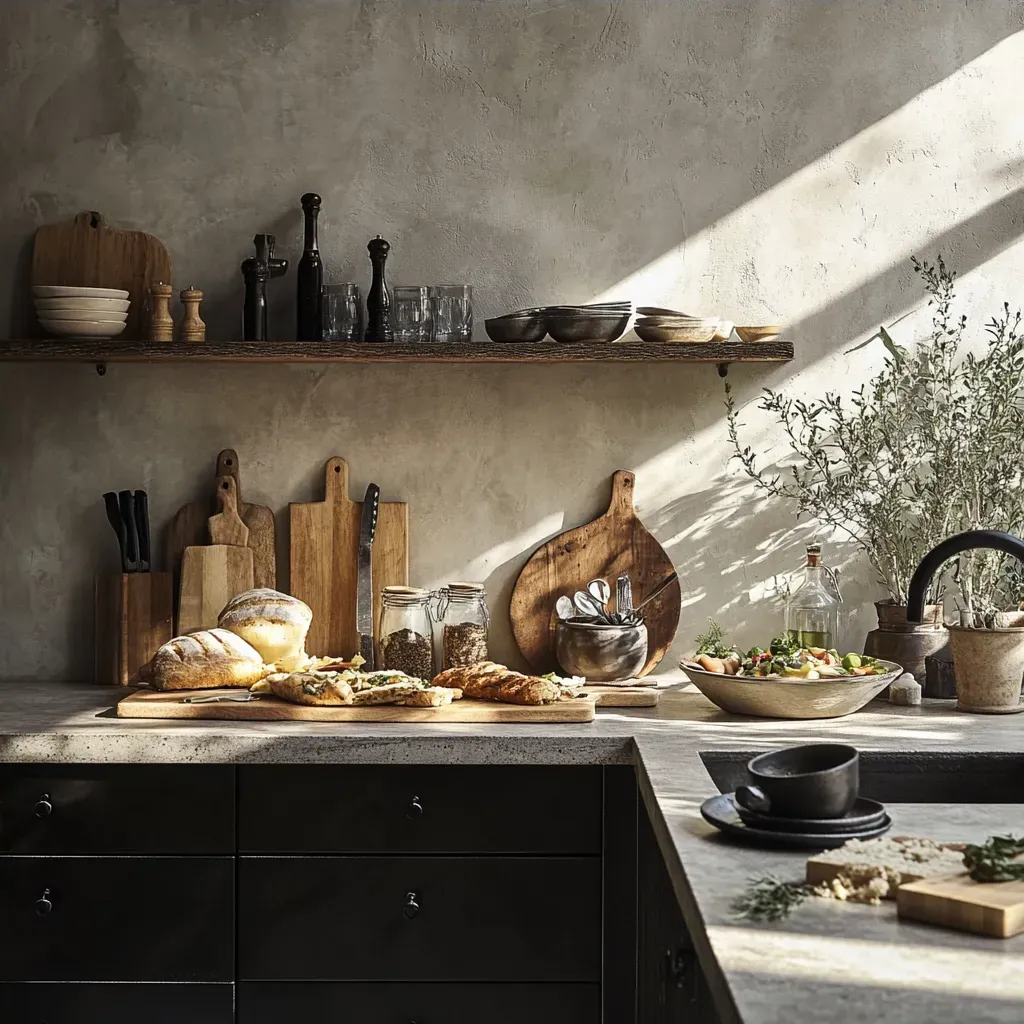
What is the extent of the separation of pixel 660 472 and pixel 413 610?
0.73 meters

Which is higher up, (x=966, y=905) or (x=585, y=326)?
(x=585, y=326)

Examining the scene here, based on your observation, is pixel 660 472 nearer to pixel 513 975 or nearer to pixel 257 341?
Result: pixel 257 341

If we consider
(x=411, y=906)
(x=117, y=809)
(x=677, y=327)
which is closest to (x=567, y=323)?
(x=677, y=327)

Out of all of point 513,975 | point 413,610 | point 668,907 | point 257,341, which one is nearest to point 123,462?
point 257,341

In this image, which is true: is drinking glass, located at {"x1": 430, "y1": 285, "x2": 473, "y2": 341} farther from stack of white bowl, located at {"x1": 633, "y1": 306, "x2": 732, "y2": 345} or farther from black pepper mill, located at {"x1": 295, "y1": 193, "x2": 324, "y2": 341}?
stack of white bowl, located at {"x1": 633, "y1": 306, "x2": 732, "y2": 345}

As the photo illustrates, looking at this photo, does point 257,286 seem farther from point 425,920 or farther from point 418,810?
point 425,920

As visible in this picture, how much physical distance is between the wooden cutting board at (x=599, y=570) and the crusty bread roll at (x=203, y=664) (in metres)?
0.70

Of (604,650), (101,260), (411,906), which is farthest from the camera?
(101,260)

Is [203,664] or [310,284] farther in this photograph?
[310,284]

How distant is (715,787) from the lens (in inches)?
78.7

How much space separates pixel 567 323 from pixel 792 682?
0.97 m

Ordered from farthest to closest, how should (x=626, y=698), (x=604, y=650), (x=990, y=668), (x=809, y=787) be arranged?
(x=604, y=650), (x=626, y=698), (x=990, y=668), (x=809, y=787)

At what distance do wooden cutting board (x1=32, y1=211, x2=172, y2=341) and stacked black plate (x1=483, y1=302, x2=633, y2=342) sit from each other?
89 centimetres

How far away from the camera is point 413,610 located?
295cm
